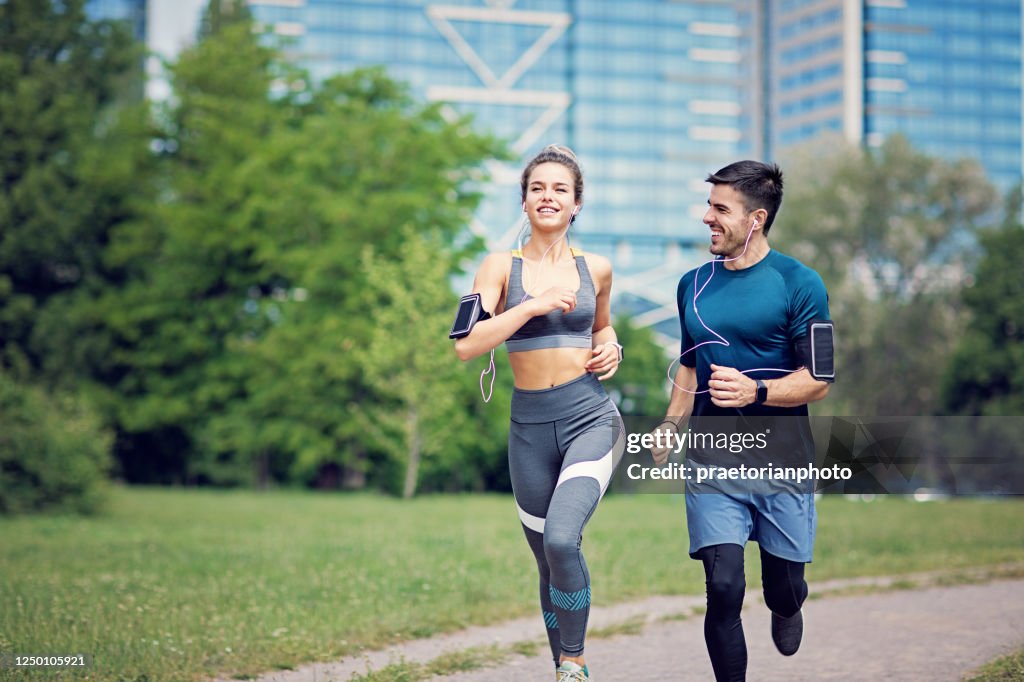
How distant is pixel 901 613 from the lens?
10.1 m

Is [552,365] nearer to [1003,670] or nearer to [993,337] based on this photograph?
[1003,670]

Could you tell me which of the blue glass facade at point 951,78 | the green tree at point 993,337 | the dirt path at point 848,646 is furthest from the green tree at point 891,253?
the blue glass facade at point 951,78

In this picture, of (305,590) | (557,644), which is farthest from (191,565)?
(557,644)

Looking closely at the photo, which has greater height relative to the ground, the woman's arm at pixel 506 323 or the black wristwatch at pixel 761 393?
the woman's arm at pixel 506 323

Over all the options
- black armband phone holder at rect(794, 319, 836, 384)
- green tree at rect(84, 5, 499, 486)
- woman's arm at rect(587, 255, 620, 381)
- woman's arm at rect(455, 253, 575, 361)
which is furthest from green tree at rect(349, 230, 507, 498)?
black armband phone holder at rect(794, 319, 836, 384)

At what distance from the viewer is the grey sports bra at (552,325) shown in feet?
18.2

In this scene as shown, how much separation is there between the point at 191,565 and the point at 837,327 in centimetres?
3528

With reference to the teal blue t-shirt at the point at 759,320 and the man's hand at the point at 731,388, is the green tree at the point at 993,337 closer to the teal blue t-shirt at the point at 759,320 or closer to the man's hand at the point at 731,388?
the teal blue t-shirt at the point at 759,320

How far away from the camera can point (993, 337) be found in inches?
1575

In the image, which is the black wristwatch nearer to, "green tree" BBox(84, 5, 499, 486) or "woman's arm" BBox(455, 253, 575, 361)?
"woman's arm" BBox(455, 253, 575, 361)

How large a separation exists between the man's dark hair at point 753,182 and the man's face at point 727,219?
28 mm

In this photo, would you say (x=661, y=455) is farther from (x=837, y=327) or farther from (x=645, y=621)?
(x=837, y=327)

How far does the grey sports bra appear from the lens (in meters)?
5.56

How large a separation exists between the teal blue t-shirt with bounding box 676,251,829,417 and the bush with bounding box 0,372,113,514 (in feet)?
59.1
